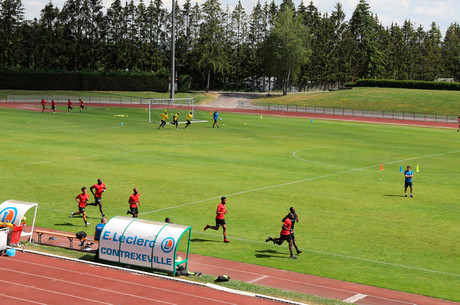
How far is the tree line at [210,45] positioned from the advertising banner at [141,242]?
11911 centimetres

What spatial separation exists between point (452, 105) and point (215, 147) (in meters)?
82.0

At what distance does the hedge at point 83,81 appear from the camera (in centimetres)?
12756

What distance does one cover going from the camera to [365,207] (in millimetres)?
30406

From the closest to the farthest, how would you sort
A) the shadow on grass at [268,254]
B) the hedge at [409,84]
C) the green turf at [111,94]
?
the shadow on grass at [268,254]
the green turf at [111,94]
the hedge at [409,84]

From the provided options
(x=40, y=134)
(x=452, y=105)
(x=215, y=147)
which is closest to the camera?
A: (x=215, y=147)

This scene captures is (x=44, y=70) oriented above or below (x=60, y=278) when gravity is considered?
above

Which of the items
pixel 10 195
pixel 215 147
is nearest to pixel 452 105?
pixel 215 147

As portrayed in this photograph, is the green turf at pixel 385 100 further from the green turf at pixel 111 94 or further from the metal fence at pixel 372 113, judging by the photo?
the metal fence at pixel 372 113

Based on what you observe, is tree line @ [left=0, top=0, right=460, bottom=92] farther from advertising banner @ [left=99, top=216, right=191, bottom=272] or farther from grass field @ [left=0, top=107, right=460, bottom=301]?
advertising banner @ [left=99, top=216, right=191, bottom=272]

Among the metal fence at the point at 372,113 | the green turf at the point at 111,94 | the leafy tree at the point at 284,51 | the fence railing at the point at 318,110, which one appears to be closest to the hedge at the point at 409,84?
the leafy tree at the point at 284,51

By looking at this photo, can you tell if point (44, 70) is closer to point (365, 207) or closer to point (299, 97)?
point (299, 97)

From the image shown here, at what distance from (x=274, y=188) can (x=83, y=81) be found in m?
Answer: 109

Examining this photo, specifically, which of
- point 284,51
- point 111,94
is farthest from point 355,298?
point 284,51

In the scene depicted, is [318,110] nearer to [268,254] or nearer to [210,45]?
[210,45]
